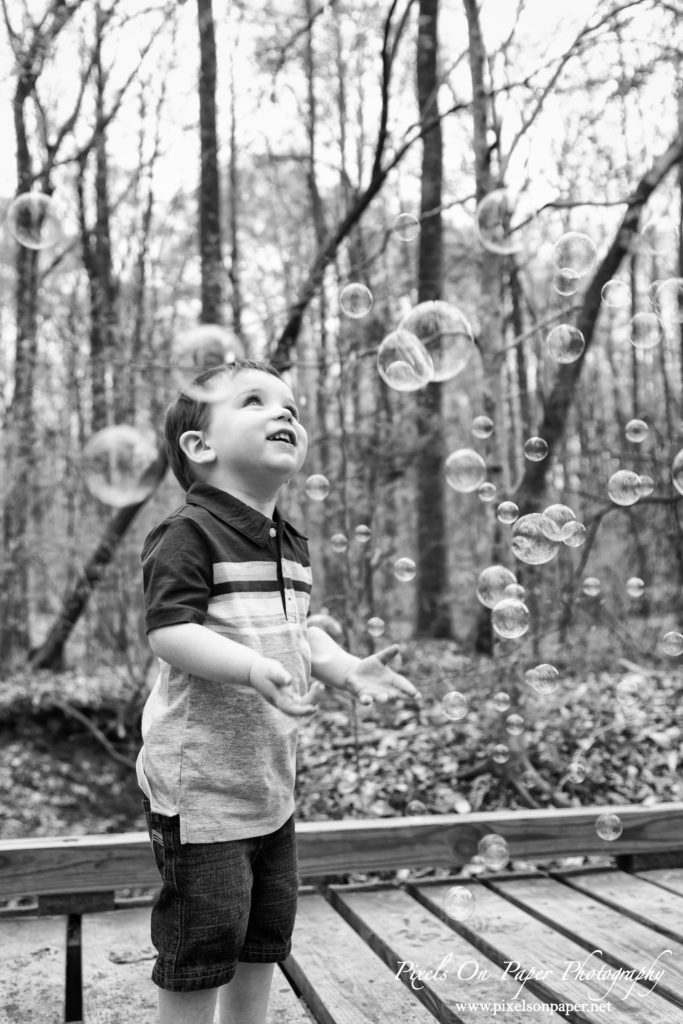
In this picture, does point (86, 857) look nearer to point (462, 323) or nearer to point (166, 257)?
point (462, 323)

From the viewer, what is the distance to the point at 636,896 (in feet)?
9.20

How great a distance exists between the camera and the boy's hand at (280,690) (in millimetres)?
1405

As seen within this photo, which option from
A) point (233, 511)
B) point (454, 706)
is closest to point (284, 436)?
point (233, 511)

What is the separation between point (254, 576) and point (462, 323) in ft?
7.07

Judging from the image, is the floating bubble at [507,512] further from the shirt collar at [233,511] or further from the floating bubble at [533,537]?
the shirt collar at [233,511]

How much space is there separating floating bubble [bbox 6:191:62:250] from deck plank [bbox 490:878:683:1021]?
12.0 ft

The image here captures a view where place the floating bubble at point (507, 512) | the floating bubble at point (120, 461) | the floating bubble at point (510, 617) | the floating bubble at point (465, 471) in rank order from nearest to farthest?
the floating bubble at point (510, 617) < the floating bubble at point (507, 512) < the floating bubble at point (465, 471) < the floating bubble at point (120, 461)

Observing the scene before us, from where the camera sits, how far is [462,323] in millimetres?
3674

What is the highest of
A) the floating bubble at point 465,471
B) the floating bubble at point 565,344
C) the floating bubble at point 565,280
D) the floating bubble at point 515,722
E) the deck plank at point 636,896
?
the floating bubble at point 565,280

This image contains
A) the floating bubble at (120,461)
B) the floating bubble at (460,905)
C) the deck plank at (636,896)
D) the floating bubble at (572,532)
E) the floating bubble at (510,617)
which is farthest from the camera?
the floating bubble at (120,461)

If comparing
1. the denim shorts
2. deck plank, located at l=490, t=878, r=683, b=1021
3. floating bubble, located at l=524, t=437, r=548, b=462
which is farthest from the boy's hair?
floating bubble, located at l=524, t=437, r=548, b=462

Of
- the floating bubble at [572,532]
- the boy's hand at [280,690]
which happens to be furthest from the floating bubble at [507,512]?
the boy's hand at [280,690]

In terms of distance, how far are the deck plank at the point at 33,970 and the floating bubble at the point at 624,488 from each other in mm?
2338

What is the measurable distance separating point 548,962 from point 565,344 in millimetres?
2580
